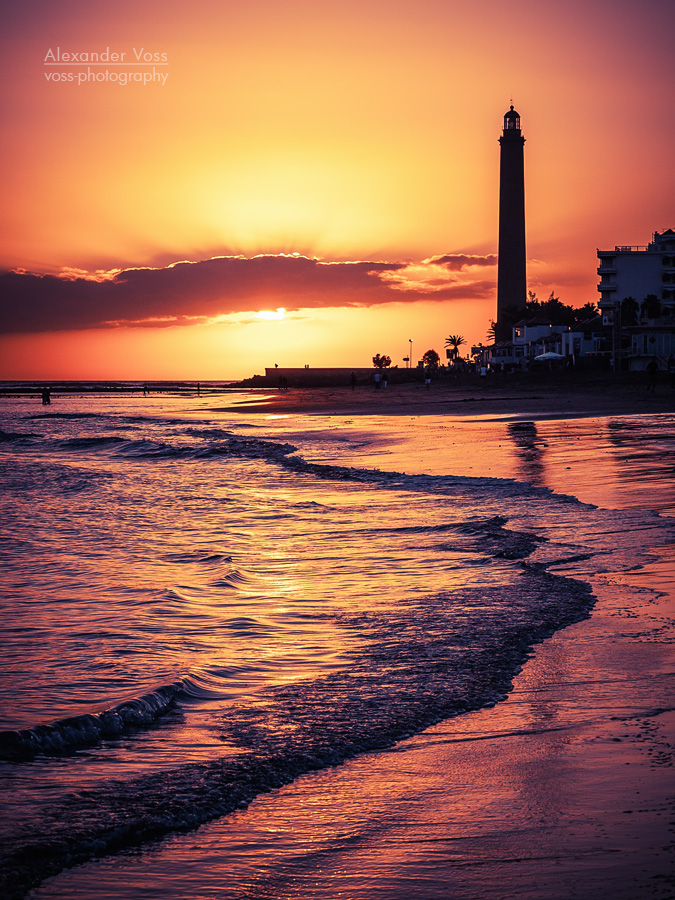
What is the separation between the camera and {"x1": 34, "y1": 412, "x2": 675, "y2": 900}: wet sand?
293 cm

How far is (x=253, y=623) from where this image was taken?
685 centimetres

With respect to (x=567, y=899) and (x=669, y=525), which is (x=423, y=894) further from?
(x=669, y=525)

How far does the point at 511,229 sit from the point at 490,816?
348 feet

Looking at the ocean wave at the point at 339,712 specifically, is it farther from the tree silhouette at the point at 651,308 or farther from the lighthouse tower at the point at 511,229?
the lighthouse tower at the point at 511,229

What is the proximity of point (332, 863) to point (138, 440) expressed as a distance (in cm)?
3076

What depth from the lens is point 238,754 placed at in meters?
4.17

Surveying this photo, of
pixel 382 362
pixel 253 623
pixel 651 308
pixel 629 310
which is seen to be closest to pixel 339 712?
pixel 253 623

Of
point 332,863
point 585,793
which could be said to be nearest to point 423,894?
point 332,863

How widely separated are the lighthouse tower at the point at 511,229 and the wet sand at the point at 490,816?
104 m

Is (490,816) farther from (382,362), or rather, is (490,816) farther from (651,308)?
(382,362)

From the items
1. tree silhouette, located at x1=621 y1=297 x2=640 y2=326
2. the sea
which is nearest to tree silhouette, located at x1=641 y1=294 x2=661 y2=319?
tree silhouette, located at x1=621 y1=297 x2=640 y2=326

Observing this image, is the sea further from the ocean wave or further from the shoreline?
the shoreline

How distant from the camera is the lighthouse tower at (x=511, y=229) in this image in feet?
340

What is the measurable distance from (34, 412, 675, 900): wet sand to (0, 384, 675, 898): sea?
0.71ft
